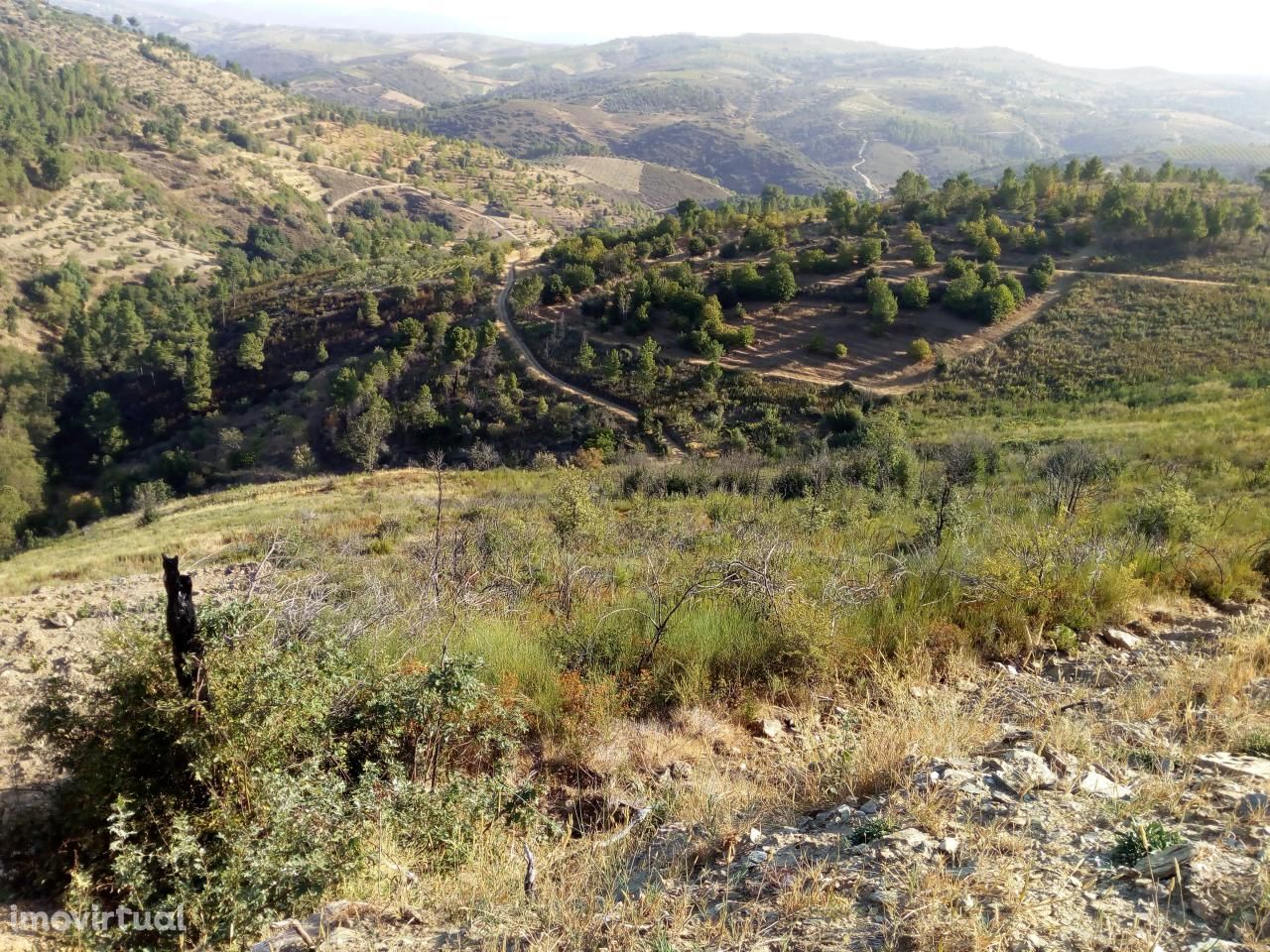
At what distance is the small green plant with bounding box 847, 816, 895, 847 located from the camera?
10.7ft

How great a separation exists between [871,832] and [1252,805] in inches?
70.8

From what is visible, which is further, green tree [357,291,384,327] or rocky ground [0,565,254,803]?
green tree [357,291,384,327]

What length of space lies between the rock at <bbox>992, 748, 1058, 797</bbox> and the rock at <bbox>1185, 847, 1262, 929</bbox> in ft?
2.39

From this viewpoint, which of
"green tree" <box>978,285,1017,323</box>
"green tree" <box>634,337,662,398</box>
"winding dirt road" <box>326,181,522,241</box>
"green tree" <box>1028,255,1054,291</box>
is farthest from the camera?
"winding dirt road" <box>326,181,522,241</box>

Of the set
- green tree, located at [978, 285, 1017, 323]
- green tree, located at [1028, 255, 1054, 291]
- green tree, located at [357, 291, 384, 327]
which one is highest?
green tree, located at [1028, 255, 1054, 291]

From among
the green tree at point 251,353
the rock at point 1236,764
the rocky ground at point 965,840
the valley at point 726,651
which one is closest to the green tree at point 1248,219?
the valley at point 726,651

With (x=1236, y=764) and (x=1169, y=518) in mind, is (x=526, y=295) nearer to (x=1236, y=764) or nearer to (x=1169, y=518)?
(x=1169, y=518)

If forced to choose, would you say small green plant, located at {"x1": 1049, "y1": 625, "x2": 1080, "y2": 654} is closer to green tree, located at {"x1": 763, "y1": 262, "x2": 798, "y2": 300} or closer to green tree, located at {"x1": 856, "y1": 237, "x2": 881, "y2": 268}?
green tree, located at {"x1": 763, "y1": 262, "x2": 798, "y2": 300}

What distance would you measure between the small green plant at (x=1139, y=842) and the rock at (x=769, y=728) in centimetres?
210

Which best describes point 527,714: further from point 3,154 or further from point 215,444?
point 3,154

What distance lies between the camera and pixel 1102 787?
3494 millimetres

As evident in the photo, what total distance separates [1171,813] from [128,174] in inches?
5532

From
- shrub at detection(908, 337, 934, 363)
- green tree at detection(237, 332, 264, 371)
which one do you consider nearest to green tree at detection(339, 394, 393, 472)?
green tree at detection(237, 332, 264, 371)

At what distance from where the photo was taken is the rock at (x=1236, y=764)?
3488mm
